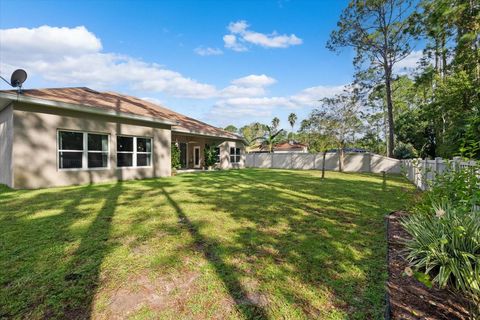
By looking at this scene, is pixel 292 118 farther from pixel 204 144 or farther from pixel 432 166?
pixel 432 166

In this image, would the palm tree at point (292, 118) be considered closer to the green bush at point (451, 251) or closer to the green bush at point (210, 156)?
the green bush at point (210, 156)

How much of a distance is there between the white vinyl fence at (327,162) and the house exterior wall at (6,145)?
20.6 metres

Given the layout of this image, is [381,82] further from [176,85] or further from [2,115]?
[2,115]

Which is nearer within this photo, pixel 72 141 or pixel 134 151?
pixel 72 141

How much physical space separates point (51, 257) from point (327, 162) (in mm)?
22987

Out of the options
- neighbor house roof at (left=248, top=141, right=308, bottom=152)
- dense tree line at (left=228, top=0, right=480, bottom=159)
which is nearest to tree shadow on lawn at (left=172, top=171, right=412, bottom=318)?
dense tree line at (left=228, top=0, right=480, bottom=159)

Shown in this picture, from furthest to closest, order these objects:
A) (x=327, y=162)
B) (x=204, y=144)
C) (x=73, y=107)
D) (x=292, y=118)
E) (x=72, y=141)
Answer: (x=292, y=118) < (x=327, y=162) < (x=204, y=144) < (x=72, y=141) < (x=73, y=107)

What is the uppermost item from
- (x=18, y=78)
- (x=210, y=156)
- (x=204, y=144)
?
(x=18, y=78)

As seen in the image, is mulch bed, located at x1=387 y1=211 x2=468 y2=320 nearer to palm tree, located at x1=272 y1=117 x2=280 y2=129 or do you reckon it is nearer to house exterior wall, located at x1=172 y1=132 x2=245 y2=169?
house exterior wall, located at x1=172 y1=132 x2=245 y2=169

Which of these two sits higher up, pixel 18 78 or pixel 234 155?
pixel 18 78

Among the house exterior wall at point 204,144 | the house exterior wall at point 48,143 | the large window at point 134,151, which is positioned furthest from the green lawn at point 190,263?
the house exterior wall at point 204,144

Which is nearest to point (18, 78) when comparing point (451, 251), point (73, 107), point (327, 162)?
point (73, 107)

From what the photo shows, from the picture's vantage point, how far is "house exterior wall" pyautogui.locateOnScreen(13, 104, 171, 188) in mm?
8266

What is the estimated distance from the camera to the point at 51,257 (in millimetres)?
3102
